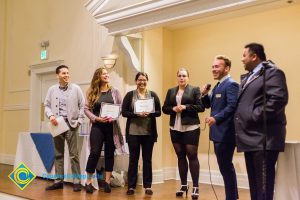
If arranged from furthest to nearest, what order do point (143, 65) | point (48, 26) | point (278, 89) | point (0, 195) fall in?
1. point (48, 26)
2. point (143, 65)
3. point (0, 195)
4. point (278, 89)

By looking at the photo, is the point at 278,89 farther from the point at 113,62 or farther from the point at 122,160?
the point at 113,62

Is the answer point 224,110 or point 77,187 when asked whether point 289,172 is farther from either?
point 77,187

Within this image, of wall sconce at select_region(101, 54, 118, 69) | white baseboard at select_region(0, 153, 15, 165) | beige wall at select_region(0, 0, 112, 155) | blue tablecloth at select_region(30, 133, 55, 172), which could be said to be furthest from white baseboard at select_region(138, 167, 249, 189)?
white baseboard at select_region(0, 153, 15, 165)

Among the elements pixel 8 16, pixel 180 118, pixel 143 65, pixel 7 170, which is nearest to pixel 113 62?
pixel 143 65

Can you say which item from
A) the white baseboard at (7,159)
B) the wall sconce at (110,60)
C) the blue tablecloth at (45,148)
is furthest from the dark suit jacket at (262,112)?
the white baseboard at (7,159)

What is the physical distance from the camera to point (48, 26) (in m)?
6.41

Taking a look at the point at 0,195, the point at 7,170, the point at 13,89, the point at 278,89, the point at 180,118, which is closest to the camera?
the point at 278,89

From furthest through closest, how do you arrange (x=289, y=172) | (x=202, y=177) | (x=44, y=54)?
(x=44, y=54) → (x=202, y=177) → (x=289, y=172)

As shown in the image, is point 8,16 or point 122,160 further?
point 8,16

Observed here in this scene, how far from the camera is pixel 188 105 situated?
368 centimetres

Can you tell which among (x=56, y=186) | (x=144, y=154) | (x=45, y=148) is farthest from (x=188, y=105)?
(x=45, y=148)

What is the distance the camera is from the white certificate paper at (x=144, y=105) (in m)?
3.79

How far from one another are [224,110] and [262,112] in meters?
0.54

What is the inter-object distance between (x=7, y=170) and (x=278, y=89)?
4.92 m
